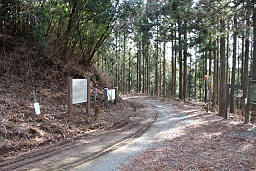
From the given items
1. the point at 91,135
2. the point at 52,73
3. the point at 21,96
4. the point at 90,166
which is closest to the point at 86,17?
the point at 52,73

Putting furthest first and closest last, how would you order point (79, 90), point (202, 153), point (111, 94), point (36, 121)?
point (111, 94) → point (79, 90) → point (36, 121) → point (202, 153)

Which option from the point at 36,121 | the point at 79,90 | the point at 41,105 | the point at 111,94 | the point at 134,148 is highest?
the point at 79,90

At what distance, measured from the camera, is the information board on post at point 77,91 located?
334 inches

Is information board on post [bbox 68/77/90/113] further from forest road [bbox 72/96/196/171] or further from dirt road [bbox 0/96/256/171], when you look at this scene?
forest road [bbox 72/96/196/171]

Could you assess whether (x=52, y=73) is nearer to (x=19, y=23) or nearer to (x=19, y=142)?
(x=19, y=23)

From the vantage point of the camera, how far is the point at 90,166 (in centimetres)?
471

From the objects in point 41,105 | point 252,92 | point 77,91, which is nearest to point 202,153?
point 252,92

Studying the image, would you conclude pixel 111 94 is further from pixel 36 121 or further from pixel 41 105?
pixel 36 121

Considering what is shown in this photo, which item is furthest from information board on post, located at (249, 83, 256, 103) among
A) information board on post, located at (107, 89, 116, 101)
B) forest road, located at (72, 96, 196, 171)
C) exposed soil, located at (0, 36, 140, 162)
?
information board on post, located at (107, 89, 116, 101)

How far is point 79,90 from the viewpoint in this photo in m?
9.16

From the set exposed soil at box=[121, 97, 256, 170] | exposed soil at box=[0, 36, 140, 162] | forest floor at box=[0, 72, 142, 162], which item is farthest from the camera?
exposed soil at box=[0, 36, 140, 162]

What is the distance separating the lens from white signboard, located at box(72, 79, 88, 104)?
8.80 m

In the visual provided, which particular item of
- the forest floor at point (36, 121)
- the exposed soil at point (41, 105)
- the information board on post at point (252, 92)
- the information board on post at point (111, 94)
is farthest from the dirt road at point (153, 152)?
the information board on post at point (111, 94)

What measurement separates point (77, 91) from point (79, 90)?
0.51 feet
